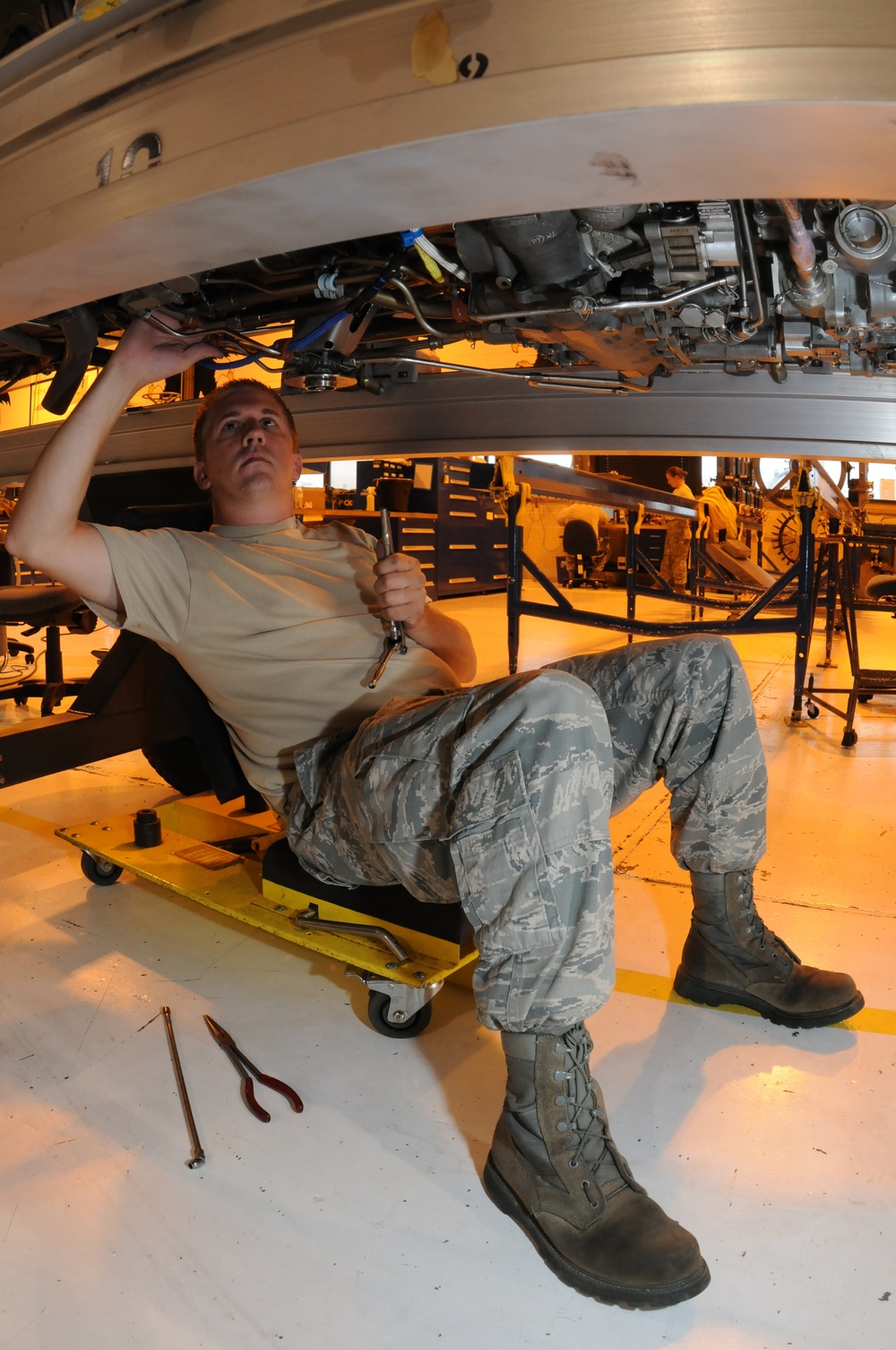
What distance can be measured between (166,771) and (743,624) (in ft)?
6.98

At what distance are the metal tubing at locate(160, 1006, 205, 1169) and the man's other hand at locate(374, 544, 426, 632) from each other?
682 millimetres

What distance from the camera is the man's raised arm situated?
3.73 feet

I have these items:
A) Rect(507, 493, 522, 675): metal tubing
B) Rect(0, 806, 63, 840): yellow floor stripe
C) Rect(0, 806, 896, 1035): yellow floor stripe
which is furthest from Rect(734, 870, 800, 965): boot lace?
Rect(507, 493, 522, 675): metal tubing

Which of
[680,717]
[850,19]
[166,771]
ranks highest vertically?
[850,19]

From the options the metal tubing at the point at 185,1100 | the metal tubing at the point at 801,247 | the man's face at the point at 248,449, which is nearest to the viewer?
the metal tubing at the point at 801,247

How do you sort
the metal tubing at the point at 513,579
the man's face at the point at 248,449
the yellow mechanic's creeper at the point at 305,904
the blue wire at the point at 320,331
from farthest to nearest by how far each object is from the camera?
the metal tubing at the point at 513,579 < the man's face at the point at 248,449 < the yellow mechanic's creeper at the point at 305,904 < the blue wire at the point at 320,331

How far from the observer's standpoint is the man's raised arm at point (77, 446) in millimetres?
1136

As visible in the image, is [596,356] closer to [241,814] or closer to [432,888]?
[432,888]

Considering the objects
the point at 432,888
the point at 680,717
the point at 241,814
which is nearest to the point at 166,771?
the point at 241,814

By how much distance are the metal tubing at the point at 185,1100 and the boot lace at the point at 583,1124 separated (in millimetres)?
436

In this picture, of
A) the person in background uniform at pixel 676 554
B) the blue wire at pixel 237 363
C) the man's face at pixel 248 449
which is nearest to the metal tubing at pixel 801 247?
the blue wire at pixel 237 363

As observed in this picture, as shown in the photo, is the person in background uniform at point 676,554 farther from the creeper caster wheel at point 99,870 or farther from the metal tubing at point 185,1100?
the metal tubing at point 185,1100

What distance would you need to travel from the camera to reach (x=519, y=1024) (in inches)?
36.6

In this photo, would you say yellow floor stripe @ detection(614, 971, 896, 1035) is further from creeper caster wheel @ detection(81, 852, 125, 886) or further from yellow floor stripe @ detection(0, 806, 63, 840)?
yellow floor stripe @ detection(0, 806, 63, 840)
